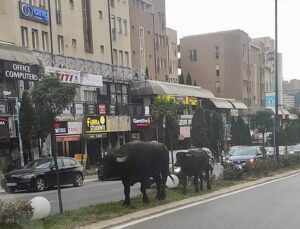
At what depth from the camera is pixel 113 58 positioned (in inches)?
2019

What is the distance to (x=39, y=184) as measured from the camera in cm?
2456

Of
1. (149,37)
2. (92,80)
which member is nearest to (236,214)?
(92,80)

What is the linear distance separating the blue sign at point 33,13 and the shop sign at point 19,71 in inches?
158

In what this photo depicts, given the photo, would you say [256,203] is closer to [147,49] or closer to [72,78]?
[72,78]

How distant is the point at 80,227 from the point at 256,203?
5.59 metres

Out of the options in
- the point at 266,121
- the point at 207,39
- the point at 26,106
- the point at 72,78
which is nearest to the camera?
the point at 26,106

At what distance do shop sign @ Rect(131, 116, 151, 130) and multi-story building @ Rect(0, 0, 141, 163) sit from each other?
92 cm

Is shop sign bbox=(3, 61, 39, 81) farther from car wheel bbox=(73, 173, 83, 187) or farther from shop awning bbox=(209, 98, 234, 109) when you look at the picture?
shop awning bbox=(209, 98, 234, 109)

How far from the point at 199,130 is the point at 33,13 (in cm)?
1977

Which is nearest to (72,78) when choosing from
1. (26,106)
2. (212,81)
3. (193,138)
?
(26,106)

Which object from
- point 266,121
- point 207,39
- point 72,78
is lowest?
point 266,121

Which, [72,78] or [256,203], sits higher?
[72,78]

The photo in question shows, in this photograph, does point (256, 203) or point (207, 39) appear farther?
point (207, 39)

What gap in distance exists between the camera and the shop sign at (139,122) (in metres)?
49.1
